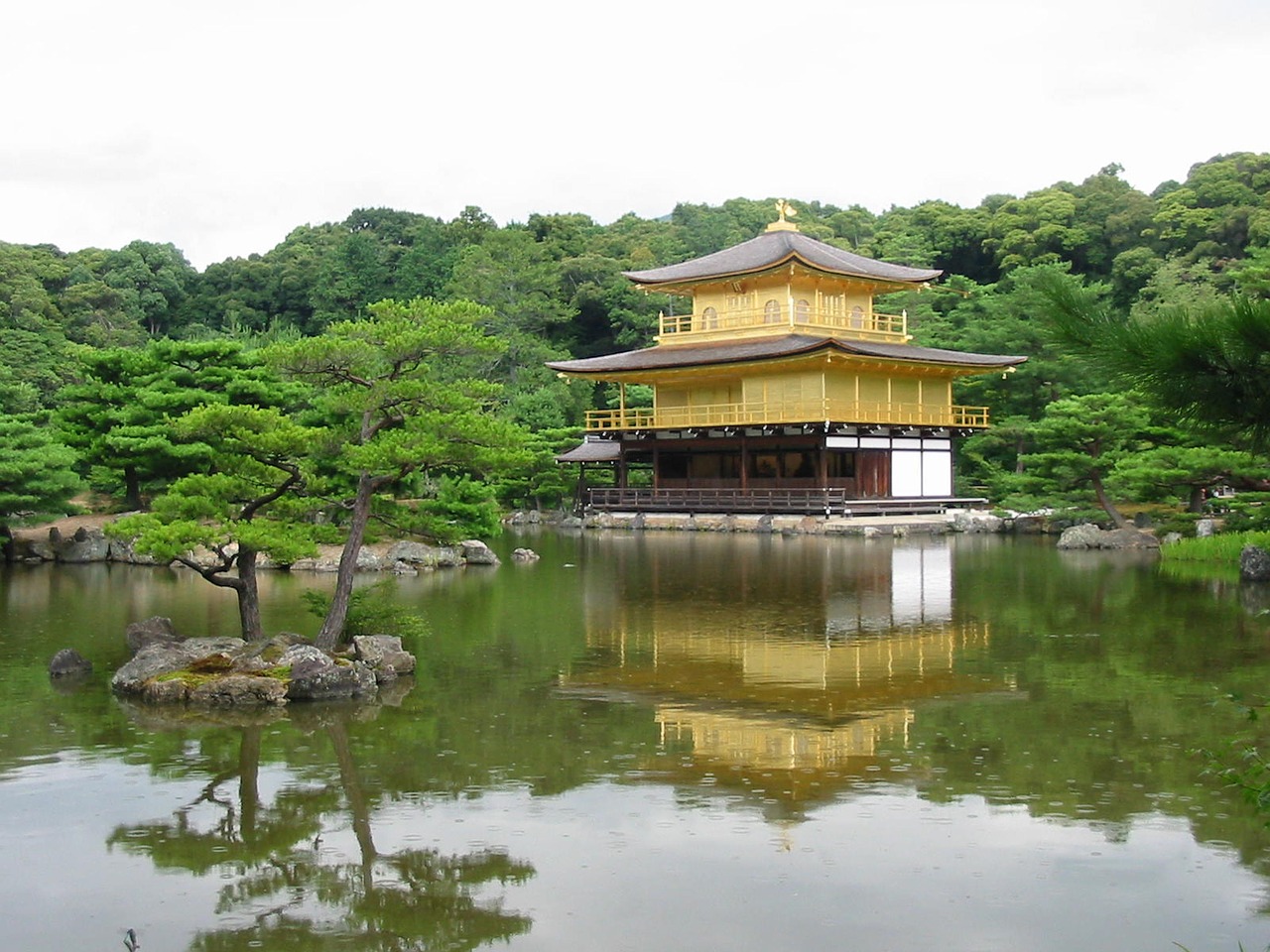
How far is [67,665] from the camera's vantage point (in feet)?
36.2

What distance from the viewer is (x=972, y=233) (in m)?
53.7

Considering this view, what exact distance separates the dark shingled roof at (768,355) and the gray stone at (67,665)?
20894 mm

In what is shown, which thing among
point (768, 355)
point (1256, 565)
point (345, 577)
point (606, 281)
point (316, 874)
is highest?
point (606, 281)

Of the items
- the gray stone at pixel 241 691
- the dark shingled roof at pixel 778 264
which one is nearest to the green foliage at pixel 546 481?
the dark shingled roof at pixel 778 264

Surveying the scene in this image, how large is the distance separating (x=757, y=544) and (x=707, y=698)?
Answer: 1598 centimetres

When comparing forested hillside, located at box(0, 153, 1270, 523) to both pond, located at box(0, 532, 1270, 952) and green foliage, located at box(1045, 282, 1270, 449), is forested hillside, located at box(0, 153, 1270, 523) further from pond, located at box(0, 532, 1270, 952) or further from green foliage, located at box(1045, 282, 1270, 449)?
green foliage, located at box(1045, 282, 1270, 449)

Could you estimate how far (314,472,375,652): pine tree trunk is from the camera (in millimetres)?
10750

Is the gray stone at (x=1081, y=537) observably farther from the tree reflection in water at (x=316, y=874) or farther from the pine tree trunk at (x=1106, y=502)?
the tree reflection in water at (x=316, y=874)

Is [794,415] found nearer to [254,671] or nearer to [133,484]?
[133,484]

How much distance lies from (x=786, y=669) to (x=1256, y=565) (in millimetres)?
9283

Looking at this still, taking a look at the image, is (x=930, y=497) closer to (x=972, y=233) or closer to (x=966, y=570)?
(x=966, y=570)

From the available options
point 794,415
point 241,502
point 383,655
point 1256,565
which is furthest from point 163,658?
point 794,415

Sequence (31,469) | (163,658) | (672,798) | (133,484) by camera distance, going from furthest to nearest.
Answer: (133,484) → (31,469) → (163,658) → (672,798)

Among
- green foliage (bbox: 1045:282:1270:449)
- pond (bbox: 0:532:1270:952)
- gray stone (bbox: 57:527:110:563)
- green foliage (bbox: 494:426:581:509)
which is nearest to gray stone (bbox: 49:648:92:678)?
pond (bbox: 0:532:1270:952)
